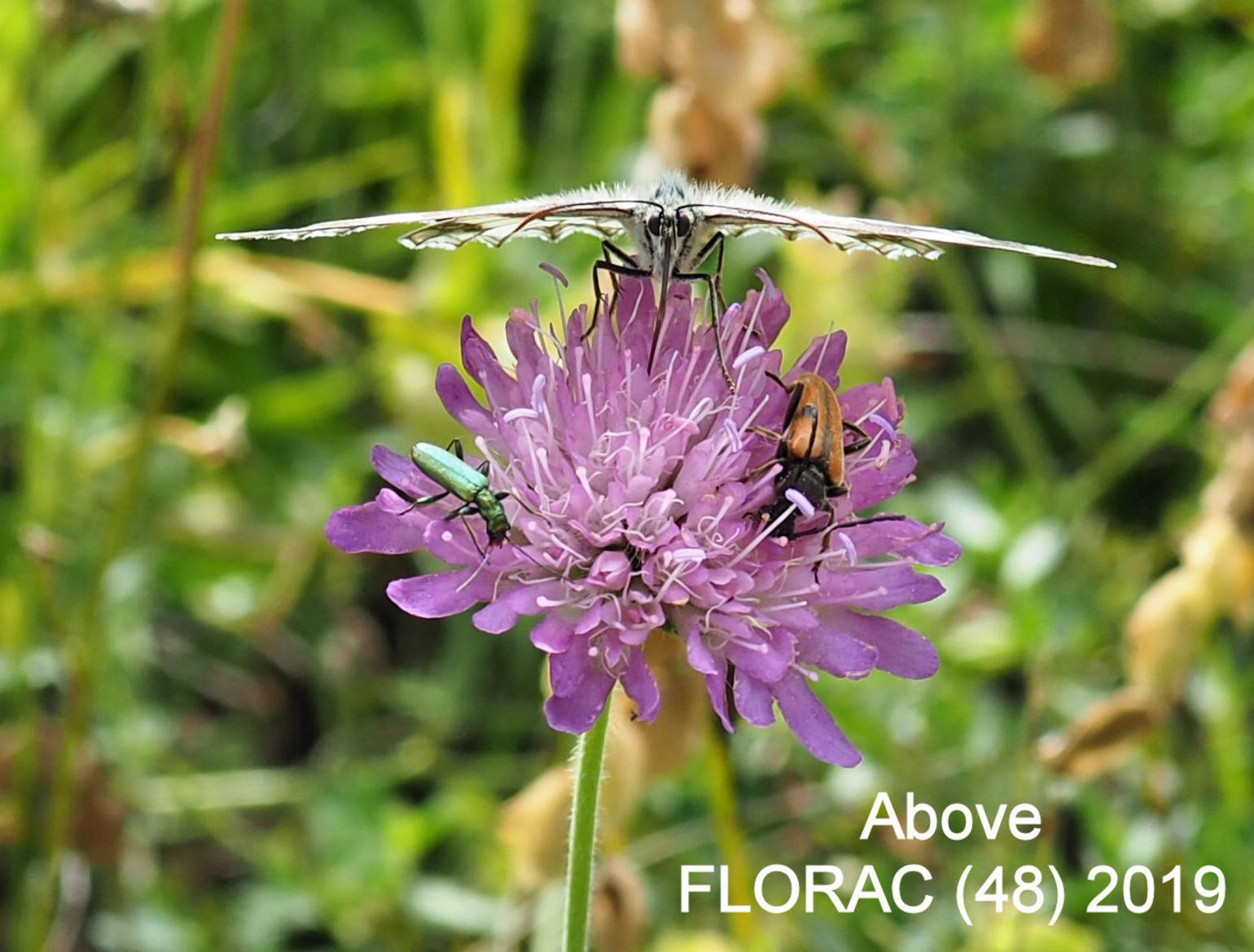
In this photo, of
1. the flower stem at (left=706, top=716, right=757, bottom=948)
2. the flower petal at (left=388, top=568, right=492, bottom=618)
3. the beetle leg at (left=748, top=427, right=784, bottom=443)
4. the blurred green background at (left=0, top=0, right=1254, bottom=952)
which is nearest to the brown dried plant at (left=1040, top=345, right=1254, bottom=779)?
the blurred green background at (left=0, top=0, right=1254, bottom=952)

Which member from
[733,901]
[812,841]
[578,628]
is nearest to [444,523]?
[578,628]

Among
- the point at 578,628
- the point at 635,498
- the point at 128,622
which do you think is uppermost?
the point at 128,622

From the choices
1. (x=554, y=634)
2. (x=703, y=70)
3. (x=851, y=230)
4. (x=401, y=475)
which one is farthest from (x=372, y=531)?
(x=703, y=70)

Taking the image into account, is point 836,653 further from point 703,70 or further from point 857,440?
point 703,70

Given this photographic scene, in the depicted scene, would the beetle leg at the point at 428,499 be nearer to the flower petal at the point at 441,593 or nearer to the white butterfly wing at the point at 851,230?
the flower petal at the point at 441,593

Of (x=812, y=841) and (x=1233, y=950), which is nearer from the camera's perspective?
(x=1233, y=950)

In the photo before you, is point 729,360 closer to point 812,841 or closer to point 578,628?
point 578,628

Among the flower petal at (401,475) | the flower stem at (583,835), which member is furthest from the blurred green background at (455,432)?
the flower petal at (401,475)
